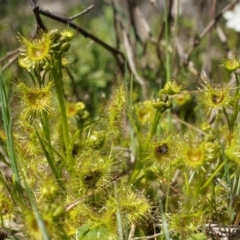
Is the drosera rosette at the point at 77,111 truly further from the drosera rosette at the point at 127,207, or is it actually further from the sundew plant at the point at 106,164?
the drosera rosette at the point at 127,207

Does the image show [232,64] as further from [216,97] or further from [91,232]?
[91,232]

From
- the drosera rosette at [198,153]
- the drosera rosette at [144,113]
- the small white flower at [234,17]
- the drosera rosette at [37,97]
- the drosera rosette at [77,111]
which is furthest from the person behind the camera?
the small white flower at [234,17]

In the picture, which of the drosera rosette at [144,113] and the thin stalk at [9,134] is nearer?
the thin stalk at [9,134]

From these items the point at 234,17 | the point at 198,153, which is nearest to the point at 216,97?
the point at 198,153

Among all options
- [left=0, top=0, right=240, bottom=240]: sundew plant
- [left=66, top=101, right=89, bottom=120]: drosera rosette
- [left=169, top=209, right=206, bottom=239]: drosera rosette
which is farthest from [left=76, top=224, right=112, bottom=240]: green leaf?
[left=66, top=101, right=89, bottom=120]: drosera rosette

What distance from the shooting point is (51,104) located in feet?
4.48

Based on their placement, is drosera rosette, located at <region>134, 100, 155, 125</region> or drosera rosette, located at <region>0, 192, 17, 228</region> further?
drosera rosette, located at <region>134, 100, 155, 125</region>

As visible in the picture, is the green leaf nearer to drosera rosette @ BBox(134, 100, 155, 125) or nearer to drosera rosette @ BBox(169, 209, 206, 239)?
drosera rosette @ BBox(169, 209, 206, 239)

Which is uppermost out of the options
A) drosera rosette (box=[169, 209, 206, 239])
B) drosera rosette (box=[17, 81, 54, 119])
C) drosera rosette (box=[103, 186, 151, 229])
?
drosera rosette (box=[17, 81, 54, 119])

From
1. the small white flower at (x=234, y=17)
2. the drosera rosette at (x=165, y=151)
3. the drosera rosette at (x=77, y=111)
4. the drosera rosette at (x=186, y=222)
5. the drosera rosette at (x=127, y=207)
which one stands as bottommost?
the drosera rosette at (x=186, y=222)

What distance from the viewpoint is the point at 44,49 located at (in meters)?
1.30

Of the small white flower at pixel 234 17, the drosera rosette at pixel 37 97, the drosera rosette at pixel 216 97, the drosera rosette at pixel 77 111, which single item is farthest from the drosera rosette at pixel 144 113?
the small white flower at pixel 234 17

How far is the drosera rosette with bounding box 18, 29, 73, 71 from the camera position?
1.30 metres

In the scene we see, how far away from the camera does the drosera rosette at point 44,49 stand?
1.30 meters
